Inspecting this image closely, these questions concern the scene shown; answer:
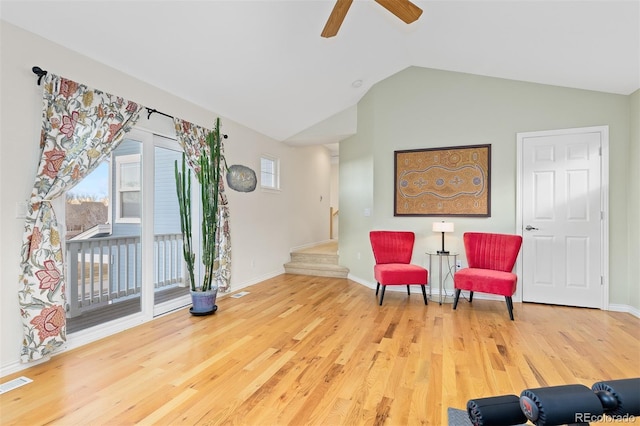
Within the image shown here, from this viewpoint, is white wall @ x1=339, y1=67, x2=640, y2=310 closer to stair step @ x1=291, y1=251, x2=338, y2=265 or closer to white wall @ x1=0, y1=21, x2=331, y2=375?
stair step @ x1=291, y1=251, x2=338, y2=265

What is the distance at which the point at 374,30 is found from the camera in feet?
11.6

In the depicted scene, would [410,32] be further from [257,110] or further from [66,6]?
[66,6]

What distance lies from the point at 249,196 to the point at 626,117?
506 centimetres

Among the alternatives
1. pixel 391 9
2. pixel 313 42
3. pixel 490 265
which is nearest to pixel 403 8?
pixel 391 9

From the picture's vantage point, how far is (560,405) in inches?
31.6

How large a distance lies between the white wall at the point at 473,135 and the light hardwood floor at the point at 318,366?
3.71 feet

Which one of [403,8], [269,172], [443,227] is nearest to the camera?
[403,8]

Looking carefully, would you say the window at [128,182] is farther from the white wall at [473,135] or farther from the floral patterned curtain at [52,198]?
the white wall at [473,135]

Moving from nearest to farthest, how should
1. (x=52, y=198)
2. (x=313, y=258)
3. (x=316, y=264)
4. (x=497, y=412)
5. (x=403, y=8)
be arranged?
(x=497, y=412) < (x=403, y=8) < (x=52, y=198) < (x=316, y=264) < (x=313, y=258)

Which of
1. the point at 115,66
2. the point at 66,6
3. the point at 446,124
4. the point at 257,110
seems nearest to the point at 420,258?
the point at 446,124

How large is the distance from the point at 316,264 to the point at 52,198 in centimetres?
413

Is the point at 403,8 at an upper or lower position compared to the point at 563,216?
upper

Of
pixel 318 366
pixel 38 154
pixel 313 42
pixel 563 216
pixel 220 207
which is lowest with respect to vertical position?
pixel 318 366

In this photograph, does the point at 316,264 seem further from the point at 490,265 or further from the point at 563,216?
the point at 563,216
